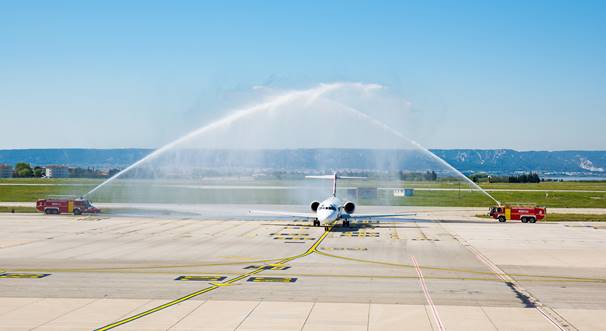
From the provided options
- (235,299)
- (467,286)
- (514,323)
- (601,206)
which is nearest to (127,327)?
(235,299)

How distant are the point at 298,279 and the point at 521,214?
149ft

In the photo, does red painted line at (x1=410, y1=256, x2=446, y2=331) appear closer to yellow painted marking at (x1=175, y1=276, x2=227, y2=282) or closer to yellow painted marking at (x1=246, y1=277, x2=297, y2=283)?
yellow painted marking at (x1=246, y1=277, x2=297, y2=283)

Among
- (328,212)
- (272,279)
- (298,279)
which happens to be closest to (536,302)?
(298,279)

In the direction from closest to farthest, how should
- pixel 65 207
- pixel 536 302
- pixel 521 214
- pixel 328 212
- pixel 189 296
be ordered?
pixel 536 302 < pixel 189 296 < pixel 328 212 < pixel 521 214 < pixel 65 207

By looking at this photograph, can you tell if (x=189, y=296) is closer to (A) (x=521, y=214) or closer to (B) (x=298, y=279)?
(B) (x=298, y=279)

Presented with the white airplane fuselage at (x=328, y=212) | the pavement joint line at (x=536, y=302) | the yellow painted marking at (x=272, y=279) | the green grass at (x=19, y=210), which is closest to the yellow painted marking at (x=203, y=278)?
the yellow painted marking at (x=272, y=279)

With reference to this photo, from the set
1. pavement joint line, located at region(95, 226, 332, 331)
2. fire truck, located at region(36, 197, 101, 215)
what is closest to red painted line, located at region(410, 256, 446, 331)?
pavement joint line, located at region(95, 226, 332, 331)

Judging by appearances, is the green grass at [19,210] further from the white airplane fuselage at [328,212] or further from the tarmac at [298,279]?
the white airplane fuselage at [328,212]

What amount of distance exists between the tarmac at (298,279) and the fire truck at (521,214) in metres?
10.6

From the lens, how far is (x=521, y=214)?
69.1 meters

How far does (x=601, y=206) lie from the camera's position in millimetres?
97500

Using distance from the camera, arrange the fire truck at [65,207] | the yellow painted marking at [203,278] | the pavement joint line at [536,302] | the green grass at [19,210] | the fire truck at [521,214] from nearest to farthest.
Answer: the pavement joint line at [536,302] < the yellow painted marking at [203,278] < the fire truck at [521,214] < the fire truck at [65,207] < the green grass at [19,210]

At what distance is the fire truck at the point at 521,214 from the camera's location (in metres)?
68.7

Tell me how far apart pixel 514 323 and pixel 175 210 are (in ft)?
203
